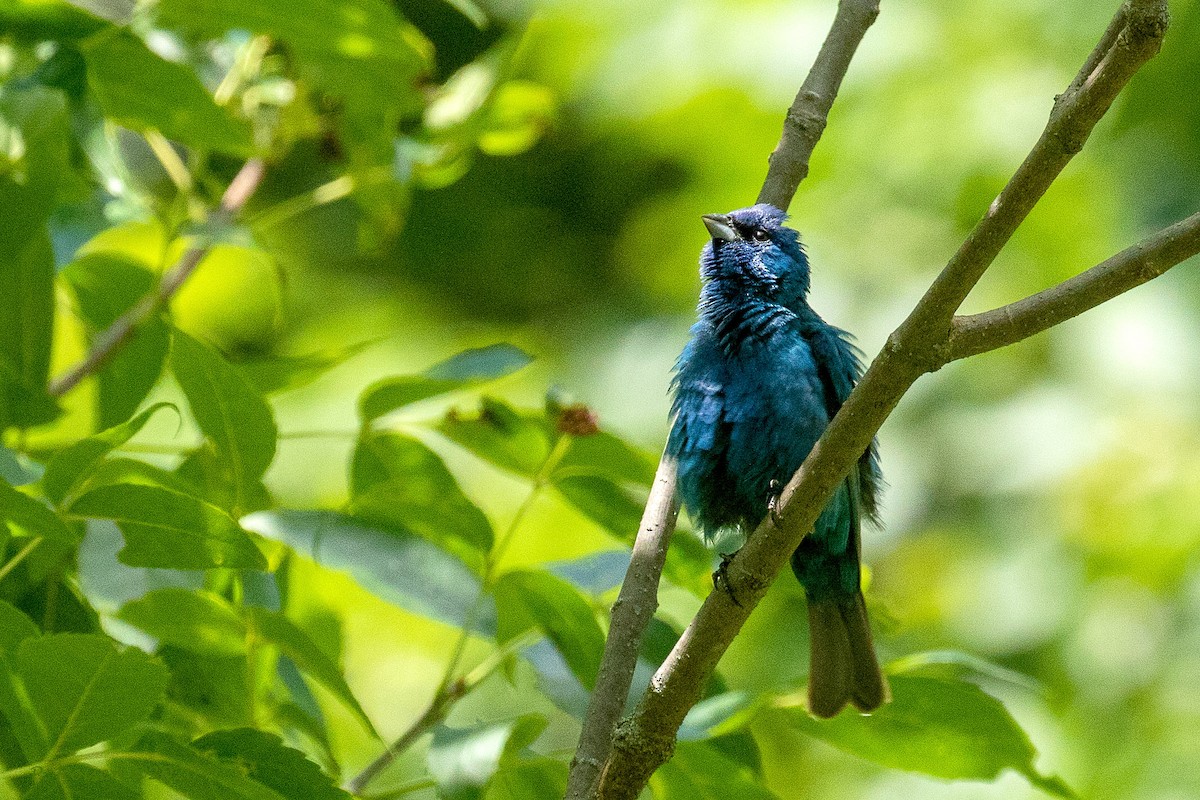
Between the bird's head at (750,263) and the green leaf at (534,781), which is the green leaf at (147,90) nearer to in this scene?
the green leaf at (534,781)

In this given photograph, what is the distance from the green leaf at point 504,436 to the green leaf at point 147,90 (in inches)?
33.2

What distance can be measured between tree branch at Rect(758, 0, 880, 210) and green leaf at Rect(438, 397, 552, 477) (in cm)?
77

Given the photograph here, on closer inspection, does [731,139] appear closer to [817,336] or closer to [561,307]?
[561,307]

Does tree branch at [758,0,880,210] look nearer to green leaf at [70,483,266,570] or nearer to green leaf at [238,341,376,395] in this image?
green leaf at [238,341,376,395]

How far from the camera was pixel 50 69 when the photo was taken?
2801 millimetres

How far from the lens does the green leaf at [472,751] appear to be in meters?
2.22

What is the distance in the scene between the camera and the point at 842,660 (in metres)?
3.48

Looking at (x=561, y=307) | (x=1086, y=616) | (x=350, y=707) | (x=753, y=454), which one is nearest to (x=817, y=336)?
(x=753, y=454)

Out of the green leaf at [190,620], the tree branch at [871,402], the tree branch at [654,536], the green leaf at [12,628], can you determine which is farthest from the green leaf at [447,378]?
the green leaf at [12,628]

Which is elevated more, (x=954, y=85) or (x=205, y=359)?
(x=954, y=85)

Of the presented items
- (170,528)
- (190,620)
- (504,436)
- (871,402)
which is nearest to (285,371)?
(504,436)

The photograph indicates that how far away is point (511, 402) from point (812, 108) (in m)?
3.13

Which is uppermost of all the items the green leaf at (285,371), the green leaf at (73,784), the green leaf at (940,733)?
the green leaf at (285,371)

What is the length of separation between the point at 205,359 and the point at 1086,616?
4.27 meters
